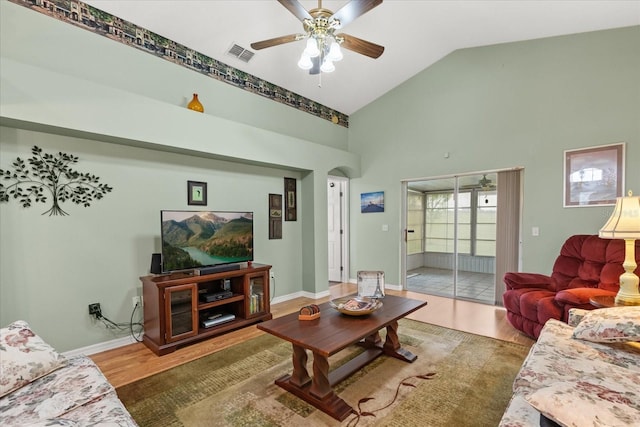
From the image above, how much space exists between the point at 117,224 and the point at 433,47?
14.4ft

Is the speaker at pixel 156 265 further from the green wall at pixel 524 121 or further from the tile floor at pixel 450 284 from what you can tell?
the tile floor at pixel 450 284

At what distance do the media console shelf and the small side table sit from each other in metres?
3.07

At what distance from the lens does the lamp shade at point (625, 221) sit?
7.20 ft

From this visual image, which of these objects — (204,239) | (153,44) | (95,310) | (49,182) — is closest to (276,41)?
(153,44)

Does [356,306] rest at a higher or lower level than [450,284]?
higher

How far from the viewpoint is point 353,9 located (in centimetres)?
213

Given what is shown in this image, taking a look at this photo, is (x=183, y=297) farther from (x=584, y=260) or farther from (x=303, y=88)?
(x=584, y=260)

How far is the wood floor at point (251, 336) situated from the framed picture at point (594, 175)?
167cm

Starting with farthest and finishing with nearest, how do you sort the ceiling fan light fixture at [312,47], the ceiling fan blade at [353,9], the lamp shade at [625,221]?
the ceiling fan light fixture at [312,47], the lamp shade at [625,221], the ceiling fan blade at [353,9]

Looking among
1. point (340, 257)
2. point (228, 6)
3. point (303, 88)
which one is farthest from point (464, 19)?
point (340, 257)

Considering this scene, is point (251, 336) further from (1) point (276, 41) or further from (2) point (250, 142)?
(1) point (276, 41)

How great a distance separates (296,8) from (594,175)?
3667 millimetres

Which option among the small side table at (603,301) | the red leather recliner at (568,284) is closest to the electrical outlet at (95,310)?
the red leather recliner at (568,284)

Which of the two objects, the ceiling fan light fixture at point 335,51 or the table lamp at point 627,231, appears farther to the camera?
the ceiling fan light fixture at point 335,51
